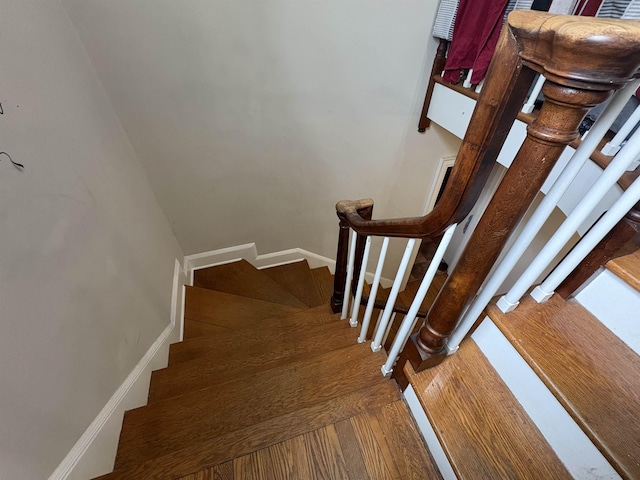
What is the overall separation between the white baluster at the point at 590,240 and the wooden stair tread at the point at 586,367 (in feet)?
0.16

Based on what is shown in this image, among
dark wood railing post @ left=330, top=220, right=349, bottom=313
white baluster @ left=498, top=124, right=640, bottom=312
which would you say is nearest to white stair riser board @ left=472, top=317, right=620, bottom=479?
white baluster @ left=498, top=124, right=640, bottom=312

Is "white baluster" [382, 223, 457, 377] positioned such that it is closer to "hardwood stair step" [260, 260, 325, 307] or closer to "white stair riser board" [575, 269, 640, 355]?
"white stair riser board" [575, 269, 640, 355]

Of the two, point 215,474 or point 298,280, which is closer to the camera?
point 215,474

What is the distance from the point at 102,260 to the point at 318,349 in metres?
1.05

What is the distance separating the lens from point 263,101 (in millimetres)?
1822

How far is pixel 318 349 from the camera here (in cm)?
148

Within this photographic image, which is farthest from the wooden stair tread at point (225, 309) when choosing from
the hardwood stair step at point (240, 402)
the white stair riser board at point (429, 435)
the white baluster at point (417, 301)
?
the white stair riser board at point (429, 435)

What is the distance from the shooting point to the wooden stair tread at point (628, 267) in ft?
2.30

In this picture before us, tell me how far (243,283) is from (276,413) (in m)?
1.44

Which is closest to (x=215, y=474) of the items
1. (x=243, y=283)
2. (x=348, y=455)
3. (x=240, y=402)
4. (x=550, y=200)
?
(x=240, y=402)

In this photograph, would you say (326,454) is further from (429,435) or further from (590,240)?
(590,240)

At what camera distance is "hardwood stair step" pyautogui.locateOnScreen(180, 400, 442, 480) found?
924 millimetres

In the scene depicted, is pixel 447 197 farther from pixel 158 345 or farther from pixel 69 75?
pixel 158 345

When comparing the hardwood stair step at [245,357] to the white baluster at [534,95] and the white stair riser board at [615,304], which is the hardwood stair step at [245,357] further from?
the white baluster at [534,95]
